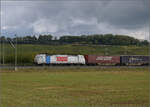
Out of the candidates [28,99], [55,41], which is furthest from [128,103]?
[55,41]

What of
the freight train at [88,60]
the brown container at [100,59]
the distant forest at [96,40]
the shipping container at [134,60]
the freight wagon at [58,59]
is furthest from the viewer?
the distant forest at [96,40]

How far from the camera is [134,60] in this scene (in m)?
74.2

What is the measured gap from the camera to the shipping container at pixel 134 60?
7400 cm

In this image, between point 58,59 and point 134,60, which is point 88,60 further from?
point 134,60

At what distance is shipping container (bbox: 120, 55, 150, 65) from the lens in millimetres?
74000

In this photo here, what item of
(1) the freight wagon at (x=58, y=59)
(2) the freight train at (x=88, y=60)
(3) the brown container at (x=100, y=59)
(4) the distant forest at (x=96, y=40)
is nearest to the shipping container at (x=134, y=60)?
(2) the freight train at (x=88, y=60)

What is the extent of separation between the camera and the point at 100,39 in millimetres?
159750

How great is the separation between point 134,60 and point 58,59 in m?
23.2

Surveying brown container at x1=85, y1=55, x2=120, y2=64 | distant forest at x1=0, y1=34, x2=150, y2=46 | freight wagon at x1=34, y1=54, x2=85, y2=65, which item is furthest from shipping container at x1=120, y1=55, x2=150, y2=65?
distant forest at x1=0, y1=34, x2=150, y2=46

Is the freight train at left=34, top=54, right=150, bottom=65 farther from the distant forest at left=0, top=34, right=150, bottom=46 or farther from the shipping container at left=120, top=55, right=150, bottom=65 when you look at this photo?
the distant forest at left=0, top=34, right=150, bottom=46

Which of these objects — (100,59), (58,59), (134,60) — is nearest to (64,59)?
(58,59)

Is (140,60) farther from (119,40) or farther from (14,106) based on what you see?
(119,40)

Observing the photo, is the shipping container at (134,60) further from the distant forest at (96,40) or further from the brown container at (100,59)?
the distant forest at (96,40)


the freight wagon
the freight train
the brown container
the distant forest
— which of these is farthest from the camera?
the distant forest
